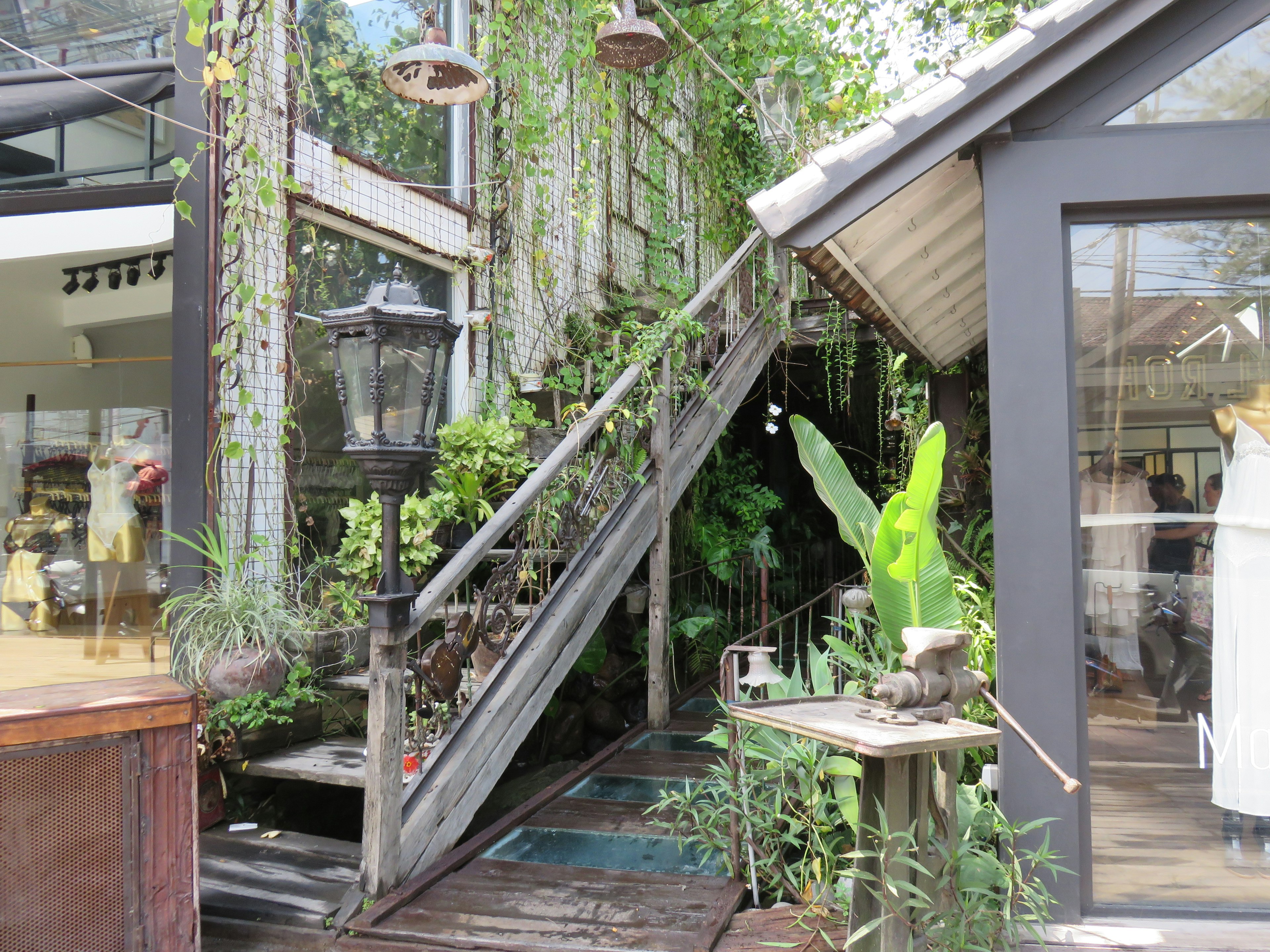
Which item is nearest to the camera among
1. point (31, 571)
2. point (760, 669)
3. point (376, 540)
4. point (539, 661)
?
point (760, 669)

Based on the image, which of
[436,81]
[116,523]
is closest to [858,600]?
[436,81]

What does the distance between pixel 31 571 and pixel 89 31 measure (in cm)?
345

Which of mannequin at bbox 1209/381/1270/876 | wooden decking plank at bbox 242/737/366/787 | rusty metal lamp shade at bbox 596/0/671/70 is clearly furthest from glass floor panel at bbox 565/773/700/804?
rusty metal lamp shade at bbox 596/0/671/70

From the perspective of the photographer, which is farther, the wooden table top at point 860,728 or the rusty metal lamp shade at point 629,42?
the rusty metal lamp shade at point 629,42

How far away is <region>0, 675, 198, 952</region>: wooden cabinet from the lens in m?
2.48

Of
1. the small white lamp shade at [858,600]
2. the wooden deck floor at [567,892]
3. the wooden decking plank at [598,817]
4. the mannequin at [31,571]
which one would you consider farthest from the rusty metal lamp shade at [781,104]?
the mannequin at [31,571]

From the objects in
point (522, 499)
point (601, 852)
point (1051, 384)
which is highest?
point (1051, 384)

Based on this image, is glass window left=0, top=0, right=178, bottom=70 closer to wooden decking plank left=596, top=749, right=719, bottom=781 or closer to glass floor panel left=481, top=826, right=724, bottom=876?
glass floor panel left=481, top=826, right=724, bottom=876

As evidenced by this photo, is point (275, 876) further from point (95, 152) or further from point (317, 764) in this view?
point (95, 152)

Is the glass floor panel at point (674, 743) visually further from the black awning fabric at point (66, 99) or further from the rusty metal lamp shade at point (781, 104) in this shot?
the rusty metal lamp shade at point (781, 104)

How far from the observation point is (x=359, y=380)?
3.25 m

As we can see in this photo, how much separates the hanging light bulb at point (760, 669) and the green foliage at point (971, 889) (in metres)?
0.84

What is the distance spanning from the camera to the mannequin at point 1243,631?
2.98m

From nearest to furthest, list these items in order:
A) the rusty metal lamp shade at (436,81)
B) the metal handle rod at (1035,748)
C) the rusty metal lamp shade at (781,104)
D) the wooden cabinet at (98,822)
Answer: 1. the metal handle rod at (1035,748)
2. the wooden cabinet at (98,822)
3. the rusty metal lamp shade at (436,81)
4. the rusty metal lamp shade at (781,104)
